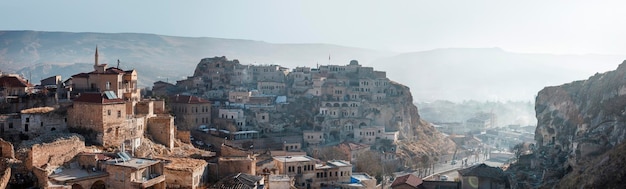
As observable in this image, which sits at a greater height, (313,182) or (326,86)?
(326,86)

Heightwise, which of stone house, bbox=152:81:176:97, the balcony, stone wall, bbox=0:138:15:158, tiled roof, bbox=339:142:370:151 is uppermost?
stone house, bbox=152:81:176:97

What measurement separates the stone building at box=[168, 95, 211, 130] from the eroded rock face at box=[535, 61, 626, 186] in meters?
23.8

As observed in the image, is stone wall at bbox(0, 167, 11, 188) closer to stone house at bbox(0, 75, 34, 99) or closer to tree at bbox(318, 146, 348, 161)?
stone house at bbox(0, 75, 34, 99)

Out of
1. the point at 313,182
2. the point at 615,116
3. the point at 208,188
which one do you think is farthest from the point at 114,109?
the point at 615,116

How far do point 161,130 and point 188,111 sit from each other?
11.3m

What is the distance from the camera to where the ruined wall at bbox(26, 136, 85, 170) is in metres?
24.6

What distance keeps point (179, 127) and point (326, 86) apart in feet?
56.4

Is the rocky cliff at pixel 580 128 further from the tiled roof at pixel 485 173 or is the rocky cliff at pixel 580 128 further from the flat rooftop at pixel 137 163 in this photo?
the flat rooftop at pixel 137 163

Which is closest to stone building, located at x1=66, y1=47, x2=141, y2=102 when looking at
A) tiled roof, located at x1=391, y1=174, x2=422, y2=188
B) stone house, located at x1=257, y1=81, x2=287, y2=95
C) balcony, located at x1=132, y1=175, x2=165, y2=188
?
balcony, located at x1=132, y1=175, x2=165, y2=188

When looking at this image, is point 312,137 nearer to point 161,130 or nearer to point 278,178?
point 161,130

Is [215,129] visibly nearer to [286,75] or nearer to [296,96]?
[296,96]

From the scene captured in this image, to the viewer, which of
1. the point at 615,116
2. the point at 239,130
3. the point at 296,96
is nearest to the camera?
the point at 615,116

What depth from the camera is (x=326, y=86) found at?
55.9 m

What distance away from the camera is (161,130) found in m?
33.6
